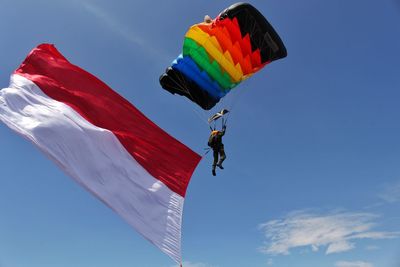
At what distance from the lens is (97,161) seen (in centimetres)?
807

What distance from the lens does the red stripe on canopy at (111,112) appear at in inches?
349

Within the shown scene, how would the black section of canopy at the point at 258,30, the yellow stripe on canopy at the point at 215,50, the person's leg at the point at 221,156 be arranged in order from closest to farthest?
the black section of canopy at the point at 258,30 < the yellow stripe on canopy at the point at 215,50 < the person's leg at the point at 221,156

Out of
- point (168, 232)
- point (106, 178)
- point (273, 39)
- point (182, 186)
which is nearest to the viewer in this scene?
point (168, 232)

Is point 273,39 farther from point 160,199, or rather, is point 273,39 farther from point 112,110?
point 160,199

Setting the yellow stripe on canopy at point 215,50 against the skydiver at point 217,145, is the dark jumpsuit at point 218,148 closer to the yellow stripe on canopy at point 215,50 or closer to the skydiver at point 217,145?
the skydiver at point 217,145

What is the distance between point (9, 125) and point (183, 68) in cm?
613

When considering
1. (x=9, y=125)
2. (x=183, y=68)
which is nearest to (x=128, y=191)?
(x=9, y=125)

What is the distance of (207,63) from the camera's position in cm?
1226

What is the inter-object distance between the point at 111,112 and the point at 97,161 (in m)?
1.65

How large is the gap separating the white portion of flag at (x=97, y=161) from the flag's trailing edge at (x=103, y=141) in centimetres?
2

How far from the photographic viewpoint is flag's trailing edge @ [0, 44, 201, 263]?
7434 millimetres

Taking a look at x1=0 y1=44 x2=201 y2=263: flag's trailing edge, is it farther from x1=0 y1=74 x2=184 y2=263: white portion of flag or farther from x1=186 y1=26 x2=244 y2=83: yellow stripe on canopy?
x1=186 y1=26 x2=244 y2=83: yellow stripe on canopy

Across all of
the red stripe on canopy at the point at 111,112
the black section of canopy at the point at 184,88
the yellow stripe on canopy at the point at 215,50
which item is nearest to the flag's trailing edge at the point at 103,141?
the red stripe on canopy at the point at 111,112

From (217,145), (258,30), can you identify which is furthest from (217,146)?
(258,30)
